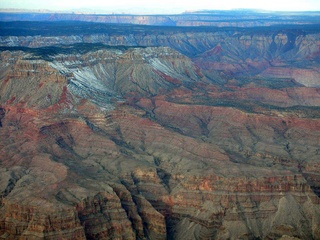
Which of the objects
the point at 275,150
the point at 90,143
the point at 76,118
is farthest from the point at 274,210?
the point at 76,118

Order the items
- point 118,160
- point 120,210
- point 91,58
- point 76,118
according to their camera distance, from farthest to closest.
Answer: point 91,58 → point 76,118 → point 118,160 → point 120,210

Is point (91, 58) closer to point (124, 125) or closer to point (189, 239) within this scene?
point (124, 125)

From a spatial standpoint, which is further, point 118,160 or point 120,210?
point 118,160

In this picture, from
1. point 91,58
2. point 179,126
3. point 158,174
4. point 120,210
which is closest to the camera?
point 120,210

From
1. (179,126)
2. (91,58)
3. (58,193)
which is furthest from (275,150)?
(91,58)

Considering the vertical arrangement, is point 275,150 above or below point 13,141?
above

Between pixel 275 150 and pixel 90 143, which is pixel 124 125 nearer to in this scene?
pixel 90 143
